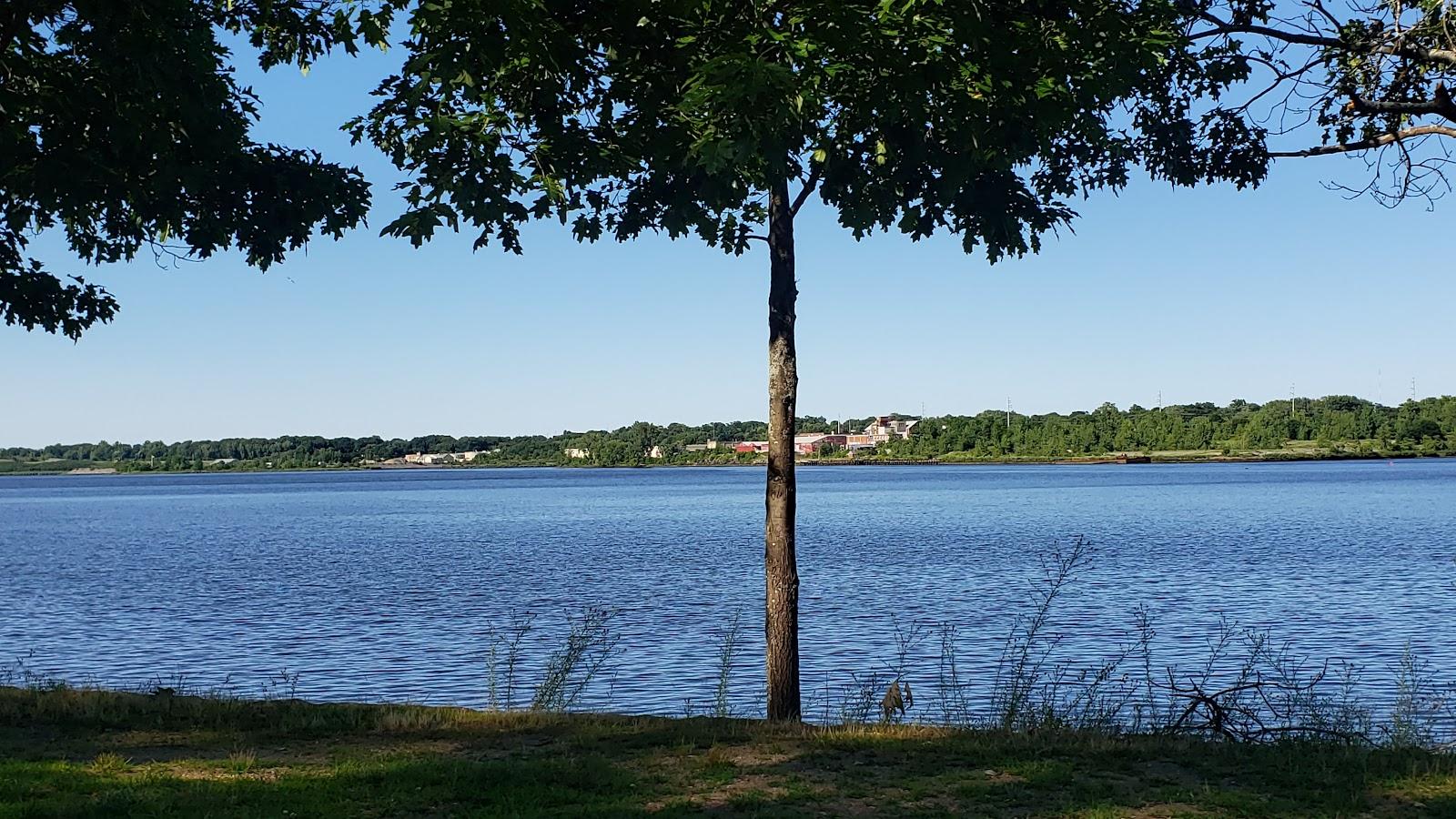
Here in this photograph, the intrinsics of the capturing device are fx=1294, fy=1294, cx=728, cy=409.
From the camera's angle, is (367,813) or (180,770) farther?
(180,770)

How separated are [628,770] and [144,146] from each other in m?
9.35

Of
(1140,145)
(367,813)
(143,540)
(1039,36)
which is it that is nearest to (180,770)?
(367,813)

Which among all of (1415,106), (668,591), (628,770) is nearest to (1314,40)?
(1415,106)

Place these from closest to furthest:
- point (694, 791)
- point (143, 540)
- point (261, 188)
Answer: point (694, 791)
point (261, 188)
point (143, 540)

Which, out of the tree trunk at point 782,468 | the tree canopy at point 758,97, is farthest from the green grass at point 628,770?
the tree canopy at point 758,97

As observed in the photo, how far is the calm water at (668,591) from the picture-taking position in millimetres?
26469

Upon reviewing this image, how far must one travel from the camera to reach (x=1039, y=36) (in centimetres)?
1062

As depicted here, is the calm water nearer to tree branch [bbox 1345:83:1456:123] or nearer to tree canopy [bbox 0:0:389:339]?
tree canopy [bbox 0:0:389:339]

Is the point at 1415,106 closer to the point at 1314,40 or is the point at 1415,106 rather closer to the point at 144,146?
the point at 1314,40

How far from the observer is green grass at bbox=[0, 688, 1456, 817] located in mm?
9430

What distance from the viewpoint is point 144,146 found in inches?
583

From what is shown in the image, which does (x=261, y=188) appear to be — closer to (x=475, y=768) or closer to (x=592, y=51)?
(x=592, y=51)

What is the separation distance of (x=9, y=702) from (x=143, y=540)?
235 feet

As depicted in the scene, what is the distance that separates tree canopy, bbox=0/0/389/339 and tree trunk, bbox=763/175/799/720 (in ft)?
15.8
